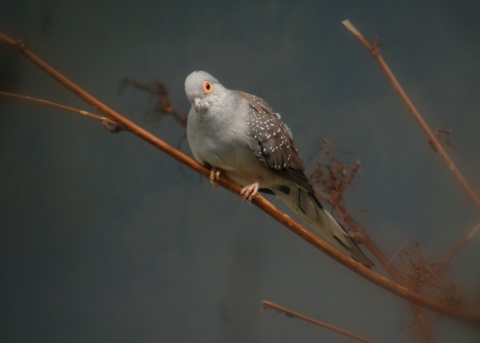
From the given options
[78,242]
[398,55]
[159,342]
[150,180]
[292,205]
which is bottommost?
[159,342]

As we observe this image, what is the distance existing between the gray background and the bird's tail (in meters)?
0.32

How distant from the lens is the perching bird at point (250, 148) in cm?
138

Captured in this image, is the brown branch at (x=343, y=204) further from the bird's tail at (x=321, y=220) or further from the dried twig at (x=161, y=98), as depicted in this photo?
the dried twig at (x=161, y=98)

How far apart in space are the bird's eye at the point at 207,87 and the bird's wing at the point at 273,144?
0.47 ft

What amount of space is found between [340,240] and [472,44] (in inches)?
31.0

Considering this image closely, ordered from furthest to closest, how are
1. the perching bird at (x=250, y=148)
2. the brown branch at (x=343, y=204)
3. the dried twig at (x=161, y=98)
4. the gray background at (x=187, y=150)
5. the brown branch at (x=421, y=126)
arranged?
the gray background at (x=187, y=150) < the dried twig at (x=161, y=98) < the brown branch at (x=343, y=204) < the brown branch at (x=421, y=126) < the perching bird at (x=250, y=148)

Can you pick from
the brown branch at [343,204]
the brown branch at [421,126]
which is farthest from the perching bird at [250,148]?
the brown branch at [421,126]

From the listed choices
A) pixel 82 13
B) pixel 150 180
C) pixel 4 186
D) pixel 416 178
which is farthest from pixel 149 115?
pixel 416 178

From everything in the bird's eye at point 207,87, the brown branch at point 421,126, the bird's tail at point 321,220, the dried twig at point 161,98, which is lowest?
the bird's tail at point 321,220

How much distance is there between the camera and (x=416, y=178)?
191 centimetres

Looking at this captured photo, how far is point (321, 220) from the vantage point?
1.55m

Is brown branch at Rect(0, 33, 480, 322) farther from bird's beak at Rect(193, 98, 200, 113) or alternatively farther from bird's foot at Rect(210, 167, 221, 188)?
bird's beak at Rect(193, 98, 200, 113)

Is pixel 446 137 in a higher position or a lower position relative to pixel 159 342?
higher

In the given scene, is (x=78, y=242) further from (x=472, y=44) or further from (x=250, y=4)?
(x=472, y=44)
